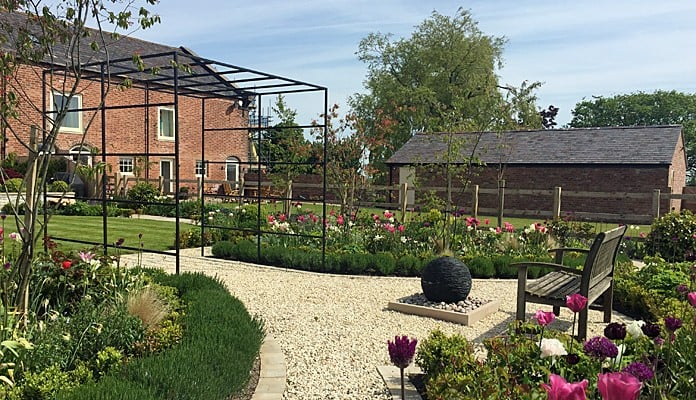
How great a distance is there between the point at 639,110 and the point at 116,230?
176 ft

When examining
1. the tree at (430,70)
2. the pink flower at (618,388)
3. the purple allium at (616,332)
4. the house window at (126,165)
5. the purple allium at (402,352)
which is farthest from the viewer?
the tree at (430,70)

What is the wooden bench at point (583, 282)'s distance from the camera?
16.2 ft

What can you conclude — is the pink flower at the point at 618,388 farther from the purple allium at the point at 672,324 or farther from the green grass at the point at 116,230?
the green grass at the point at 116,230

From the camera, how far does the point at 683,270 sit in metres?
7.06

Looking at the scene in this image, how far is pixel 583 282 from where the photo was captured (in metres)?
4.92

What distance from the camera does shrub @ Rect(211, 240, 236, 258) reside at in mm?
9953

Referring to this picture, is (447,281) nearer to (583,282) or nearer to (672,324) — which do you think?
(583,282)

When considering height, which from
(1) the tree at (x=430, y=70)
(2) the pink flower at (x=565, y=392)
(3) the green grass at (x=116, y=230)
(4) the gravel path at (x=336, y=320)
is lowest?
(4) the gravel path at (x=336, y=320)

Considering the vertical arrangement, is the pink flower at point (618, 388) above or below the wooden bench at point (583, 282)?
above

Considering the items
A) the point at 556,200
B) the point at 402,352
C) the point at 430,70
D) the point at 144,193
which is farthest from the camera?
the point at 430,70

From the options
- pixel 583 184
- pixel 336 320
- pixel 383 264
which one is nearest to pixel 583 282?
pixel 336 320

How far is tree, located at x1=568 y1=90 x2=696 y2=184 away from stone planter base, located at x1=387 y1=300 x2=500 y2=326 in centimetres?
5438

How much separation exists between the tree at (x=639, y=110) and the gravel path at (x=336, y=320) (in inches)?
2122

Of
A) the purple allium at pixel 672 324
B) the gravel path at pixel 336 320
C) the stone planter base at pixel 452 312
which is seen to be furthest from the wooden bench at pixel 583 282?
the purple allium at pixel 672 324
